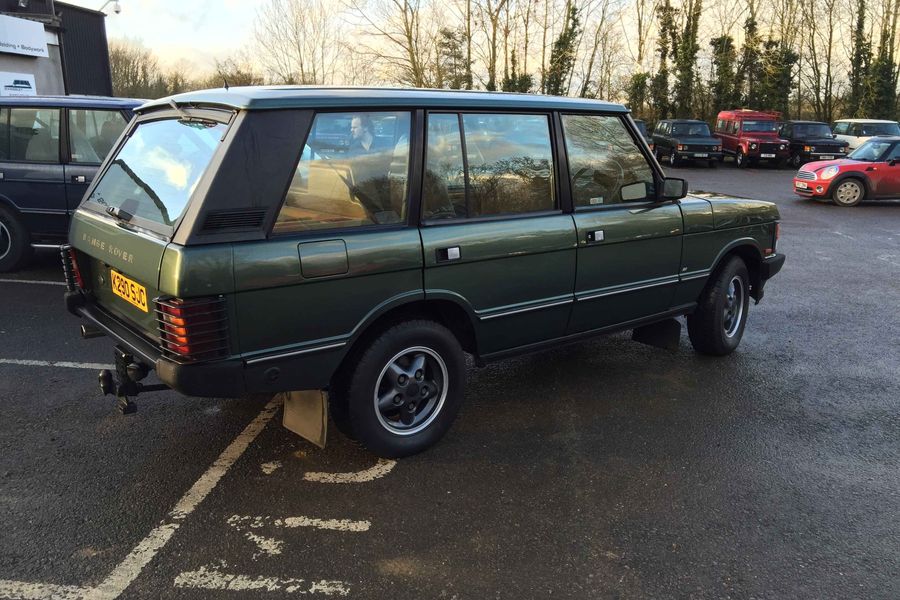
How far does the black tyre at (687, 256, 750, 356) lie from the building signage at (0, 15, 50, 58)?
1834cm

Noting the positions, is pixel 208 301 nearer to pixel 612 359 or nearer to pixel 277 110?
pixel 277 110

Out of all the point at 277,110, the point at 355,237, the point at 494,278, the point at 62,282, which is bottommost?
the point at 62,282

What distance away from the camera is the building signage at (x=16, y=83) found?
16.1 m

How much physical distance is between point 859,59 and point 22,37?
124 feet

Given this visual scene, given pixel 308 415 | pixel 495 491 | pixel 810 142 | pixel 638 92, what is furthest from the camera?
pixel 638 92

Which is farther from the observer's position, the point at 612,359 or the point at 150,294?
the point at 612,359

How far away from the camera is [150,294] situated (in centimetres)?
300

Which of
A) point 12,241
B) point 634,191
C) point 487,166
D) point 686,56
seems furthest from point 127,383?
point 686,56

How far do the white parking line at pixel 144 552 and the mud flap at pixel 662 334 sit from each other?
302cm

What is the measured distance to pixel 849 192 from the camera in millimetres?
15273

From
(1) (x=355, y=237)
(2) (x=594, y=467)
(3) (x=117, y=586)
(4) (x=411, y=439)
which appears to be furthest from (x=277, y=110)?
(2) (x=594, y=467)

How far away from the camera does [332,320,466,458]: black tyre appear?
10.8ft

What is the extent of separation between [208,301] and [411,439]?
1353 mm

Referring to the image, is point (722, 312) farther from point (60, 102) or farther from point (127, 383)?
point (60, 102)
